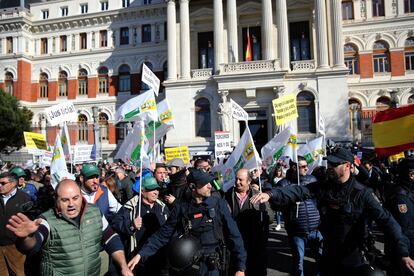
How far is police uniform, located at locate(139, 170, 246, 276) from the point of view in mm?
3730

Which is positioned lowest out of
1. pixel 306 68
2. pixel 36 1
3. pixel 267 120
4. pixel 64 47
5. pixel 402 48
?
pixel 267 120

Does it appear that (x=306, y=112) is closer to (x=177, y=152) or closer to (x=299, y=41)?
(x=299, y=41)

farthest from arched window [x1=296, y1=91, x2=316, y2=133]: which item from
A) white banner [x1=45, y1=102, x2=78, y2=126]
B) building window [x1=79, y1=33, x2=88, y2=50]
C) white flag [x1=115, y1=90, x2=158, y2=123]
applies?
building window [x1=79, y1=33, x2=88, y2=50]

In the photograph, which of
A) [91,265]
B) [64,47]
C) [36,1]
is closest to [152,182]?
[91,265]

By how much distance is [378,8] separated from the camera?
93.0 feet

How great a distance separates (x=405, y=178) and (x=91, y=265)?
156 inches

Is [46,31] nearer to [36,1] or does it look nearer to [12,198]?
[36,1]

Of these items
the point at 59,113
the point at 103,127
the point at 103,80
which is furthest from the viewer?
the point at 103,80

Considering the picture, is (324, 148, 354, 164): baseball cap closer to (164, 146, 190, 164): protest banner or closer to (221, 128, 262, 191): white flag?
(221, 128, 262, 191): white flag

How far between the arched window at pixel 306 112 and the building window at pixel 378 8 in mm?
9176

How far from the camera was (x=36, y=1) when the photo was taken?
39094 mm

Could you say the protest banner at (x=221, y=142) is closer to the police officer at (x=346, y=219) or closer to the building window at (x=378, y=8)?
the police officer at (x=346, y=219)

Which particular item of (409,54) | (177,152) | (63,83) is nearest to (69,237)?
(177,152)

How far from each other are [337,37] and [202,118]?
35.0ft
